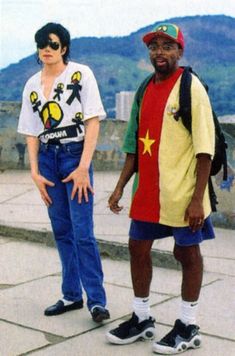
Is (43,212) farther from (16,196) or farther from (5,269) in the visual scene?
(5,269)

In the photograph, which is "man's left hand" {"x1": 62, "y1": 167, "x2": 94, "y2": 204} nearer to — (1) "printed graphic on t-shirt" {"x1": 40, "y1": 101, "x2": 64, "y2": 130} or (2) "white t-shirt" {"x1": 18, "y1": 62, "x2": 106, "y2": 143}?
(2) "white t-shirt" {"x1": 18, "y1": 62, "x2": 106, "y2": 143}

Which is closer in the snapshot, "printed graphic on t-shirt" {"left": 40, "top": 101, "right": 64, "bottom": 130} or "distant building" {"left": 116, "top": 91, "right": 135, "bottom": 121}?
"printed graphic on t-shirt" {"left": 40, "top": 101, "right": 64, "bottom": 130}

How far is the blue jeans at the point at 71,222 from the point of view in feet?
12.5

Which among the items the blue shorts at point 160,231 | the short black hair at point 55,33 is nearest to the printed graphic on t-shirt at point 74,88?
the short black hair at point 55,33

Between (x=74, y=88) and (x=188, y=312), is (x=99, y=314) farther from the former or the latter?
(x=74, y=88)

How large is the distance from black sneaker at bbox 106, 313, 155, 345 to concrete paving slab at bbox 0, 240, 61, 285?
1.41 metres

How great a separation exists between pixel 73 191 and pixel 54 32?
938 mm

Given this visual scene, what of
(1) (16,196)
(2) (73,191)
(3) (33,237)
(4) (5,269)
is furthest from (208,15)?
(2) (73,191)

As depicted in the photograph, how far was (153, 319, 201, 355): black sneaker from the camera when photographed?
342cm

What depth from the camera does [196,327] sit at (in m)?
3.53

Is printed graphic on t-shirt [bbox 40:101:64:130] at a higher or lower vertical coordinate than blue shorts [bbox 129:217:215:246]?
higher

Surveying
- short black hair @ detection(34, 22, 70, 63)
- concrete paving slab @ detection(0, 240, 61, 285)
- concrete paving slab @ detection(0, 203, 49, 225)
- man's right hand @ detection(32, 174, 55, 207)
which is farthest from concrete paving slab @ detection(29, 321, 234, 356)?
concrete paving slab @ detection(0, 203, 49, 225)

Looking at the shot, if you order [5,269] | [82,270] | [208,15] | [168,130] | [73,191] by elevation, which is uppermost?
[208,15]

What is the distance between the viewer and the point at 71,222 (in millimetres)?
3988
